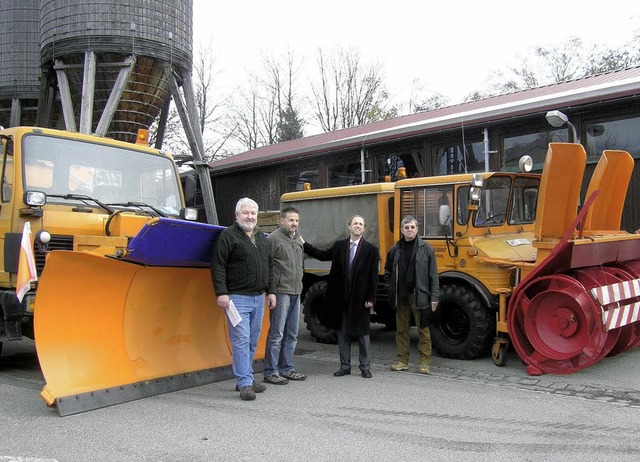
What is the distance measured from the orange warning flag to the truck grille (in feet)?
0.91

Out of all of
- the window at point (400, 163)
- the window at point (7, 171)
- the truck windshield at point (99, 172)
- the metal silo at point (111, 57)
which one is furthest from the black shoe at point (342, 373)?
the metal silo at point (111, 57)

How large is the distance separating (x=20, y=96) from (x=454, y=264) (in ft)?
42.3

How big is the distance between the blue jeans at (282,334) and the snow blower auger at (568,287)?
2.48 m

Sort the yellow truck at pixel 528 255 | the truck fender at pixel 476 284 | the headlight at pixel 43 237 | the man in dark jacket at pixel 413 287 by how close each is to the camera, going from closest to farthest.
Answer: the headlight at pixel 43 237 → the yellow truck at pixel 528 255 → the man in dark jacket at pixel 413 287 → the truck fender at pixel 476 284

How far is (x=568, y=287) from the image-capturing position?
6312 mm

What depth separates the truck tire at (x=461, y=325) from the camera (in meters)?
6.98

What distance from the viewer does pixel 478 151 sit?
12477 mm

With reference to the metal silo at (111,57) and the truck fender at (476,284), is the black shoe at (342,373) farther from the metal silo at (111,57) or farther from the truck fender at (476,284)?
the metal silo at (111,57)

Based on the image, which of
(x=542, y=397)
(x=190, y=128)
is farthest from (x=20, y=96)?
(x=542, y=397)

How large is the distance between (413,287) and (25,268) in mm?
4075

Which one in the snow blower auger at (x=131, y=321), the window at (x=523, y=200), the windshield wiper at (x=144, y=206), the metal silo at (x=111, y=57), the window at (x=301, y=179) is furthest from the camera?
the window at (x=301, y=179)

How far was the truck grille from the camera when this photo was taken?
19.6 ft

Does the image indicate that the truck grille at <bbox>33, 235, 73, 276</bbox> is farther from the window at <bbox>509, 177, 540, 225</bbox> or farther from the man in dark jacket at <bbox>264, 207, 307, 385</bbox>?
the window at <bbox>509, 177, 540, 225</bbox>

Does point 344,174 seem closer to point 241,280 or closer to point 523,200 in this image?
point 523,200
